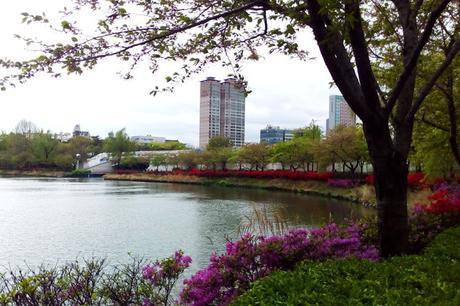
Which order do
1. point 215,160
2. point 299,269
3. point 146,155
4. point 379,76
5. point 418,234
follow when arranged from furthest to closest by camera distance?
point 146,155 < point 215,160 < point 379,76 < point 418,234 < point 299,269

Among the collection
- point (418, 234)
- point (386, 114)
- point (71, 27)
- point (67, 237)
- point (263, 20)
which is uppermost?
point (263, 20)

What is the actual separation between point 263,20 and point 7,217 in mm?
16256

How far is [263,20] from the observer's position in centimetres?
485

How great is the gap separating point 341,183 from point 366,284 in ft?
99.9

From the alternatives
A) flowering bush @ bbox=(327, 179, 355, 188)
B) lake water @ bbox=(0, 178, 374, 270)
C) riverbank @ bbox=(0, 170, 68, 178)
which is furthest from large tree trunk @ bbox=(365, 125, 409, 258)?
riverbank @ bbox=(0, 170, 68, 178)

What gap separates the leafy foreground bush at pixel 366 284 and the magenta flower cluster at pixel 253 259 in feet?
4.61

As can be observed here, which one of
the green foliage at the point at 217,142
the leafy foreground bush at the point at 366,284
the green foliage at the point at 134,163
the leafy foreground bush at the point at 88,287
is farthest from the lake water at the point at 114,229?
the green foliage at the point at 134,163

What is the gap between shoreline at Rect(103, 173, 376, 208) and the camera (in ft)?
90.1

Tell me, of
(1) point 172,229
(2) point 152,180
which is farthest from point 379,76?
(2) point 152,180

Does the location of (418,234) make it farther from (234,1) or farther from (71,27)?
(71,27)

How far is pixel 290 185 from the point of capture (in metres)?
38.4

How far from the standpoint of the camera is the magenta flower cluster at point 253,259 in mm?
5074

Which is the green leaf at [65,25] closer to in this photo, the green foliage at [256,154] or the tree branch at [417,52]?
the tree branch at [417,52]

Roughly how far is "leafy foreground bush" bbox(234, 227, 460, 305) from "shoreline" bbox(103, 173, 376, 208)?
20945 millimetres
